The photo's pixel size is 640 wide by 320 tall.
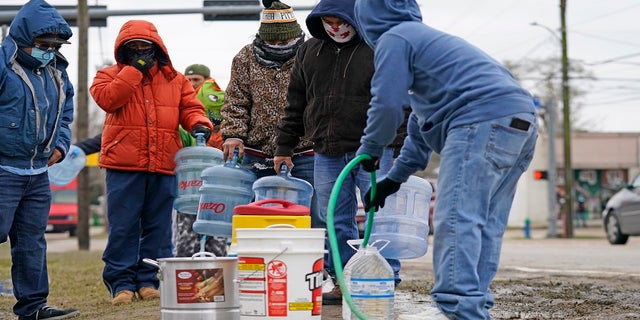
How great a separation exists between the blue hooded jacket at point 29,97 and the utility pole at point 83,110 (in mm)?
16208

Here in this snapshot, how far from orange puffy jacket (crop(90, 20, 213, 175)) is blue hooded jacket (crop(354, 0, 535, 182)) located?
3326mm

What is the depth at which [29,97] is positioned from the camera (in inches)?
293

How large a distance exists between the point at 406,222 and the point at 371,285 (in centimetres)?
225

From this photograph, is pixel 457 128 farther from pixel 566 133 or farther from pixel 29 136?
pixel 566 133

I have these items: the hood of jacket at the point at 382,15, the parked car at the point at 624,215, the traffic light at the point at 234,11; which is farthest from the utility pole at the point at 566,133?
Result: the hood of jacket at the point at 382,15

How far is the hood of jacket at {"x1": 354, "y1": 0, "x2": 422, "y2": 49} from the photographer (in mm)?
5406

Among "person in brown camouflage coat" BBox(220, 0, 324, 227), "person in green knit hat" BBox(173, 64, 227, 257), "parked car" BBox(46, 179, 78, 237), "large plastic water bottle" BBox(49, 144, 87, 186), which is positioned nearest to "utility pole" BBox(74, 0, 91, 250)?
"large plastic water bottle" BBox(49, 144, 87, 186)

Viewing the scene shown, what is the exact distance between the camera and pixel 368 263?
18.8 ft

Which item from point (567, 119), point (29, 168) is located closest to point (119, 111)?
point (29, 168)

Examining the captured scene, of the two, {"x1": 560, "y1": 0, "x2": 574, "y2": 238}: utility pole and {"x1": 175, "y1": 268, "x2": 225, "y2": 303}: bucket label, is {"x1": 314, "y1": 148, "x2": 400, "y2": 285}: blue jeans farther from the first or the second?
{"x1": 560, "y1": 0, "x2": 574, "y2": 238}: utility pole

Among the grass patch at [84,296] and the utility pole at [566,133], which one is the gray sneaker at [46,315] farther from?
the utility pole at [566,133]

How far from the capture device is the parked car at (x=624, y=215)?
2328 centimetres

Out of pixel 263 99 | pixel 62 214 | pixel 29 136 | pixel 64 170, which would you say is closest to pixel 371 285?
A: pixel 263 99

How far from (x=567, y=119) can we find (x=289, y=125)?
31.9m
